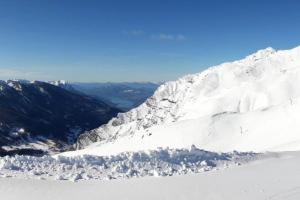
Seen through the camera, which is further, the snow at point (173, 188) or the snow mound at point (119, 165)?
the snow mound at point (119, 165)

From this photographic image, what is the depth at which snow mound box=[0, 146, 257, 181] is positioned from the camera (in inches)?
925

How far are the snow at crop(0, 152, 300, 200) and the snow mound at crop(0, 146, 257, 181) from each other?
2.99 ft

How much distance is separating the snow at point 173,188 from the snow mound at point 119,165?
0.91 meters

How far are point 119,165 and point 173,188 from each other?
15.3 feet

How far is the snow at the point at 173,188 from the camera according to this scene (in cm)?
1989

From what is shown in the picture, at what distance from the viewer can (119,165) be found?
24453 millimetres

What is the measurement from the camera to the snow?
19.9 m

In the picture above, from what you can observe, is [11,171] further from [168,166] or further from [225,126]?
[225,126]

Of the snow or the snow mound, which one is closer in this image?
the snow

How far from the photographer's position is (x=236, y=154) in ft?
98.5

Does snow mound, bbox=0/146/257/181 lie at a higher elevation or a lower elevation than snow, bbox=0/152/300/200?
higher

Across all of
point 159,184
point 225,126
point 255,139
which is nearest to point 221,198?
point 159,184

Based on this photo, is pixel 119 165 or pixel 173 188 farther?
pixel 119 165

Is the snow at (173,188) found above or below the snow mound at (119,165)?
below
